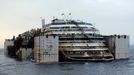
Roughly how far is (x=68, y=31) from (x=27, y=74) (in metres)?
35.8

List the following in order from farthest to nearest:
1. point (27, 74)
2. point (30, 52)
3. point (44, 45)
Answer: point (30, 52) → point (44, 45) → point (27, 74)

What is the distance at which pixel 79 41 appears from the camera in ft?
362

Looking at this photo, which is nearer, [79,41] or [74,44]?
[74,44]

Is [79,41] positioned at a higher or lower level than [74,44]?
higher

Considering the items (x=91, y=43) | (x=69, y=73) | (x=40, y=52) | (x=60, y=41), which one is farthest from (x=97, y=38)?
(x=69, y=73)

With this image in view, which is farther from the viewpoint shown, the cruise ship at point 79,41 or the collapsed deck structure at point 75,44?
the cruise ship at point 79,41

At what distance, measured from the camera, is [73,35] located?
111125 mm

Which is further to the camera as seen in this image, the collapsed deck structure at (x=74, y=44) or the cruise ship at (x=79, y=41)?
the cruise ship at (x=79, y=41)

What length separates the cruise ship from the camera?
4218 inches

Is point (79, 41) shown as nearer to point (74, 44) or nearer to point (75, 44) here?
point (75, 44)

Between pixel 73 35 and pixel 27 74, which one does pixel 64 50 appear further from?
pixel 27 74

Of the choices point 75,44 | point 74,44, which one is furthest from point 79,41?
point 74,44

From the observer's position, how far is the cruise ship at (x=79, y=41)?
4218 inches

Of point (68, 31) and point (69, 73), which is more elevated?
point (68, 31)
